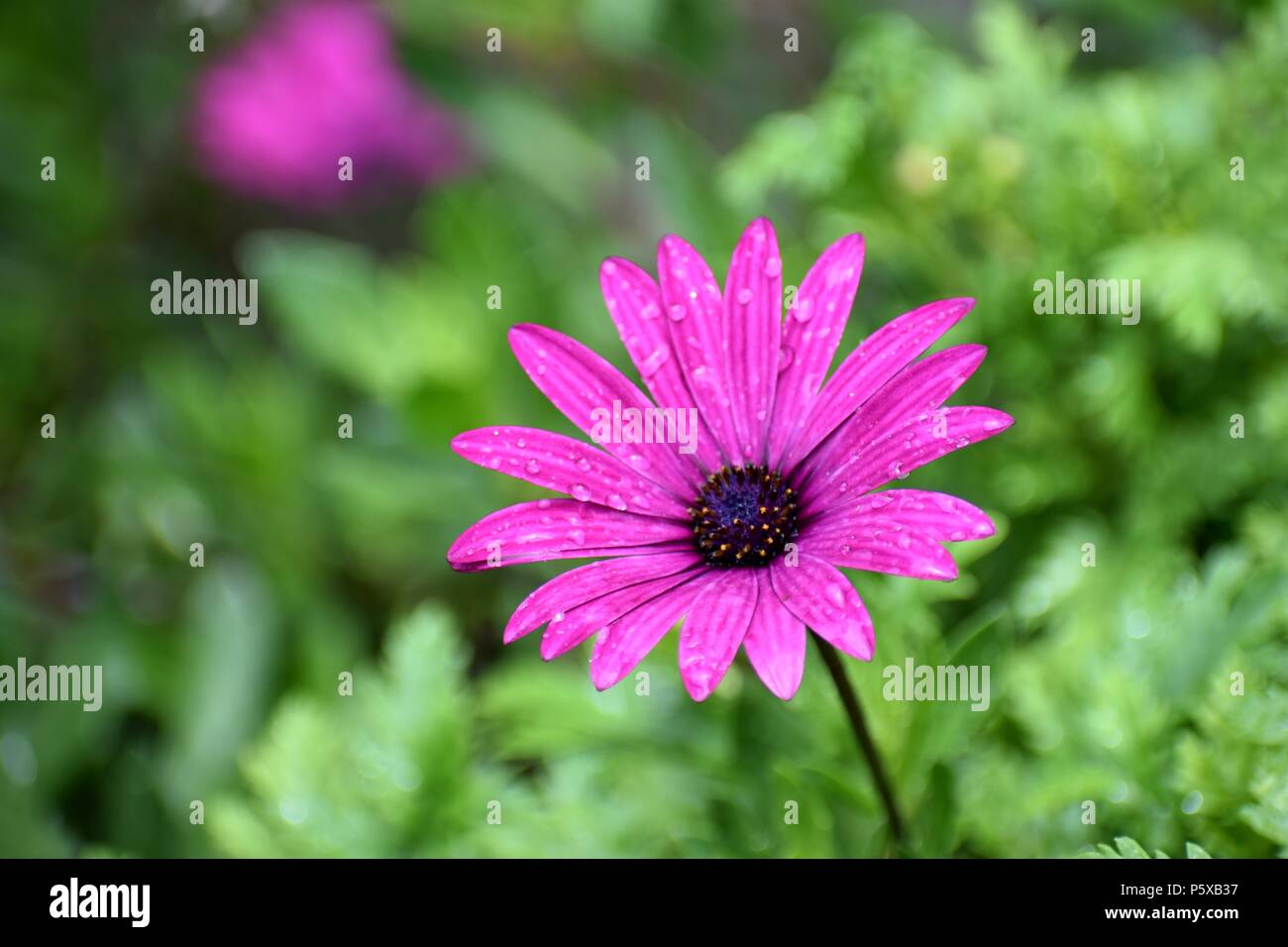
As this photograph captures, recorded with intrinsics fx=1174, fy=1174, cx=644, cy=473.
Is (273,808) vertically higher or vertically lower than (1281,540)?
lower

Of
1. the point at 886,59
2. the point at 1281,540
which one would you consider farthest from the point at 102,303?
the point at 1281,540

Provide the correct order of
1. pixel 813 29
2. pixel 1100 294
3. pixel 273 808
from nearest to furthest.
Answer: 1. pixel 273 808
2. pixel 1100 294
3. pixel 813 29

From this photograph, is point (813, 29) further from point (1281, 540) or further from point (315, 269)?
point (1281, 540)

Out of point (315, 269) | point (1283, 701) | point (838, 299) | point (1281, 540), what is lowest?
point (1283, 701)

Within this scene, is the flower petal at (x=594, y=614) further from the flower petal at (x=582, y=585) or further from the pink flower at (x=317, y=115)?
the pink flower at (x=317, y=115)

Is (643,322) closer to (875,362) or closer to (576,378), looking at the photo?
(576,378)

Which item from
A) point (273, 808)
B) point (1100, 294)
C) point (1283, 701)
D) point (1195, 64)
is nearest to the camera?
point (1283, 701)

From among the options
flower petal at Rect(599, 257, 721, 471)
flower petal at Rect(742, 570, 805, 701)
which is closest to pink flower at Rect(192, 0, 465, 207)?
flower petal at Rect(599, 257, 721, 471)
